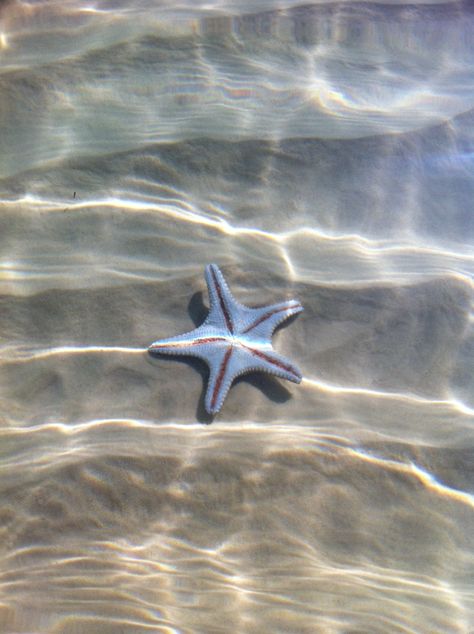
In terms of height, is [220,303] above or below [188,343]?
above

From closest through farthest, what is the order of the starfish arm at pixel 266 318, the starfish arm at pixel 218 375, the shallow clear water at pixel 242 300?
the shallow clear water at pixel 242 300 → the starfish arm at pixel 218 375 → the starfish arm at pixel 266 318

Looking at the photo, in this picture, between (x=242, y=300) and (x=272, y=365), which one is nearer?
(x=272, y=365)

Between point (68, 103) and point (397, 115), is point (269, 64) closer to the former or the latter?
point (397, 115)

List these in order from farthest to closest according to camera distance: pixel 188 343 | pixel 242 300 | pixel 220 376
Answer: pixel 242 300
pixel 188 343
pixel 220 376

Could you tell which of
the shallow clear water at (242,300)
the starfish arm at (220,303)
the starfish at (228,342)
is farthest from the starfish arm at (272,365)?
the starfish arm at (220,303)

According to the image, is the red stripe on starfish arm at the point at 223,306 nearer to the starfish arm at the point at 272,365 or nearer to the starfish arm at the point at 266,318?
the starfish arm at the point at 266,318

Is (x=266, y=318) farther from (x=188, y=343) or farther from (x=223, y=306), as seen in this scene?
(x=188, y=343)

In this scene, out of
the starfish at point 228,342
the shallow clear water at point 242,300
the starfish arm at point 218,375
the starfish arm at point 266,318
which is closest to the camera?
the shallow clear water at point 242,300

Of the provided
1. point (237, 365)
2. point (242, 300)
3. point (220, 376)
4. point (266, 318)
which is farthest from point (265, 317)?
point (220, 376)

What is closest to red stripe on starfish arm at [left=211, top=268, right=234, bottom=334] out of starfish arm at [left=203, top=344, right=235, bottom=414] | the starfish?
the starfish
